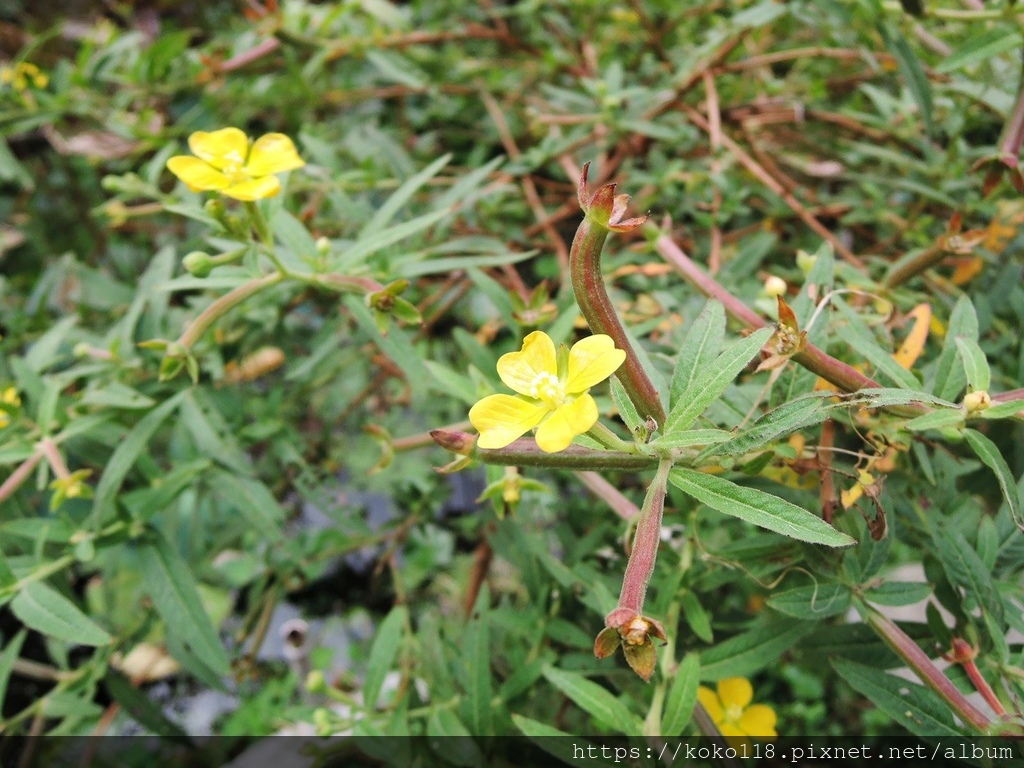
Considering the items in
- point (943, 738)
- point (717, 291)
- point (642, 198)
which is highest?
point (717, 291)

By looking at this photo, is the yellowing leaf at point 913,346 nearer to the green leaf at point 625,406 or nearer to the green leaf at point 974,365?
the green leaf at point 974,365

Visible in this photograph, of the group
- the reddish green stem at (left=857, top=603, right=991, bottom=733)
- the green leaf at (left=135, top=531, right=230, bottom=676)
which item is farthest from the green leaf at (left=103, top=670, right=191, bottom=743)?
the reddish green stem at (left=857, top=603, right=991, bottom=733)

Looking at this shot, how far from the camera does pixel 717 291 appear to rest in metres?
0.87

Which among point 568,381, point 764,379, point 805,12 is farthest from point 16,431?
point 805,12

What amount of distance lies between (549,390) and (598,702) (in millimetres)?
390

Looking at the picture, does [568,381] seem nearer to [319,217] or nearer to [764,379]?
[764,379]

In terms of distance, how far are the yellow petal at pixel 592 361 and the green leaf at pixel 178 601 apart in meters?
0.71

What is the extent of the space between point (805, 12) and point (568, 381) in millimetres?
1113

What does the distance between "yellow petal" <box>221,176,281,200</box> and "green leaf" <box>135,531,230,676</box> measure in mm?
533

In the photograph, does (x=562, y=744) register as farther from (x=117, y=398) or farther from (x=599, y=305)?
(x=117, y=398)

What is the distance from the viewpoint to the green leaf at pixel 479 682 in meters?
0.88

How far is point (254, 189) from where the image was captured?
2.54ft

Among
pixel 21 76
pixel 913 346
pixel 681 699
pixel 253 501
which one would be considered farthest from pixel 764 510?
pixel 21 76

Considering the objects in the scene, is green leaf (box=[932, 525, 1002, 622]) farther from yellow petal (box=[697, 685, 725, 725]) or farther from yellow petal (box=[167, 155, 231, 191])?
yellow petal (box=[167, 155, 231, 191])
